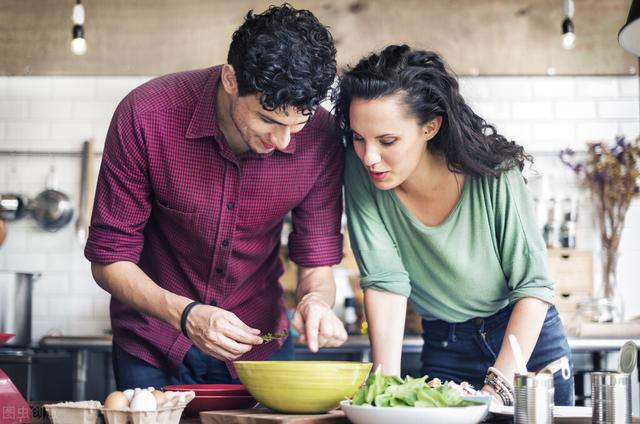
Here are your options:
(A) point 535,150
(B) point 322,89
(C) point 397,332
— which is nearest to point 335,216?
(C) point 397,332

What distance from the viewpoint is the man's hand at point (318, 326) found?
6.84 feet

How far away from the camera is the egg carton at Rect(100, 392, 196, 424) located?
1.54m

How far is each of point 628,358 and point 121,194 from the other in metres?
→ 1.36

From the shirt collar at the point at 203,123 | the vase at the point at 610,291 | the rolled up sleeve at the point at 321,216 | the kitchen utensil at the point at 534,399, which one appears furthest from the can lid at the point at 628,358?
the vase at the point at 610,291

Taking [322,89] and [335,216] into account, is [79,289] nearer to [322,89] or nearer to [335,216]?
[335,216]

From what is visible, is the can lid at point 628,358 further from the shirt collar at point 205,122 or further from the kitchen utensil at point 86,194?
the kitchen utensil at point 86,194

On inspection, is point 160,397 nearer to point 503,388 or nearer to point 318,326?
point 318,326

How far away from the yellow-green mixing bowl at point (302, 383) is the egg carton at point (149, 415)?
0.56 feet

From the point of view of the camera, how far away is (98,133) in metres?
5.43

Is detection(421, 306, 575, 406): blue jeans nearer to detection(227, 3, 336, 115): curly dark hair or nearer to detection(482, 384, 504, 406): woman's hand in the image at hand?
detection(482, 384, 504, 406): woman's hand

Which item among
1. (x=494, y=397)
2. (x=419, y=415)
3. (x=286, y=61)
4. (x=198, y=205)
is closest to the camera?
(x=419, y=415)

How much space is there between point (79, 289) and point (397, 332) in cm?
341

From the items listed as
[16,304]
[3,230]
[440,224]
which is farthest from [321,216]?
[3,230]

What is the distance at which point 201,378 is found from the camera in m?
2.50
